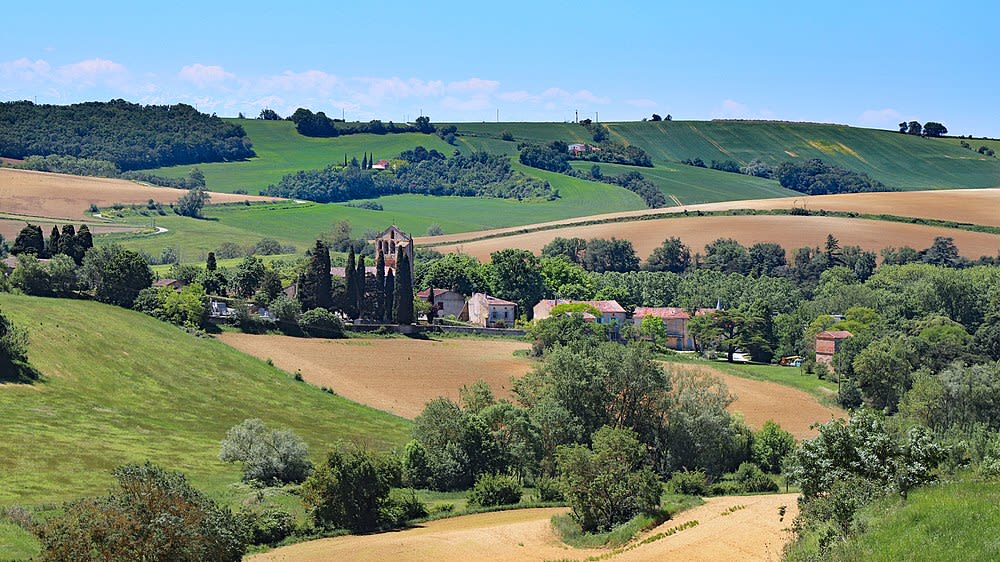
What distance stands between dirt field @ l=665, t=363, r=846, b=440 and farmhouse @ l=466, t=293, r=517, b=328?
110ft

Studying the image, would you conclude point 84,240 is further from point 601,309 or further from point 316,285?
point 601,309

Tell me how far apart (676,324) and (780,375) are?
915 inches

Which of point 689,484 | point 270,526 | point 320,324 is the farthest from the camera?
point 320,324

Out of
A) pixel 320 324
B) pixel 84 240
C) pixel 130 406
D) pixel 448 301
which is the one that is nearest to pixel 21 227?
A: pixel 84 240

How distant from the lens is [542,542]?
54.8 m

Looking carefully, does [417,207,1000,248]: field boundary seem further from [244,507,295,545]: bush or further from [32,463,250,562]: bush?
[32,463,250,562]: bush

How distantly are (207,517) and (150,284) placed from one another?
234 ft

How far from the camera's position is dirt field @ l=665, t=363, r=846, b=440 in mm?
88312

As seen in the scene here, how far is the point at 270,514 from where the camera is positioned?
2211 inches

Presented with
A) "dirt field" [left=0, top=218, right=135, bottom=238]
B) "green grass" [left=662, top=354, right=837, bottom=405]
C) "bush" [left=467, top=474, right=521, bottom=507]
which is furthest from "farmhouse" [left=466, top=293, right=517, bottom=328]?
"bush" [left=467, top=474, right=521, bottom=507]

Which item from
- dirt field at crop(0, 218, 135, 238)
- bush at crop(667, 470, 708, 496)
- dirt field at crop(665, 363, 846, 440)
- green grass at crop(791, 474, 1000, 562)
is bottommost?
dirt field at crop(665, 363, 846, 440)

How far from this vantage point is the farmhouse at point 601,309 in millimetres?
134875

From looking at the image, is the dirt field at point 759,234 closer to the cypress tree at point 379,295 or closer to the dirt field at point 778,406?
the cypress tree at point 379,295

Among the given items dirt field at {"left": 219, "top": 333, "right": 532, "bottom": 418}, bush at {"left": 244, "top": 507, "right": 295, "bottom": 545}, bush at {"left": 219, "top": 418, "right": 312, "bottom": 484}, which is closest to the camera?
bush at {"left": 244, "top": 507, "right": 295, "bottom": 545}
